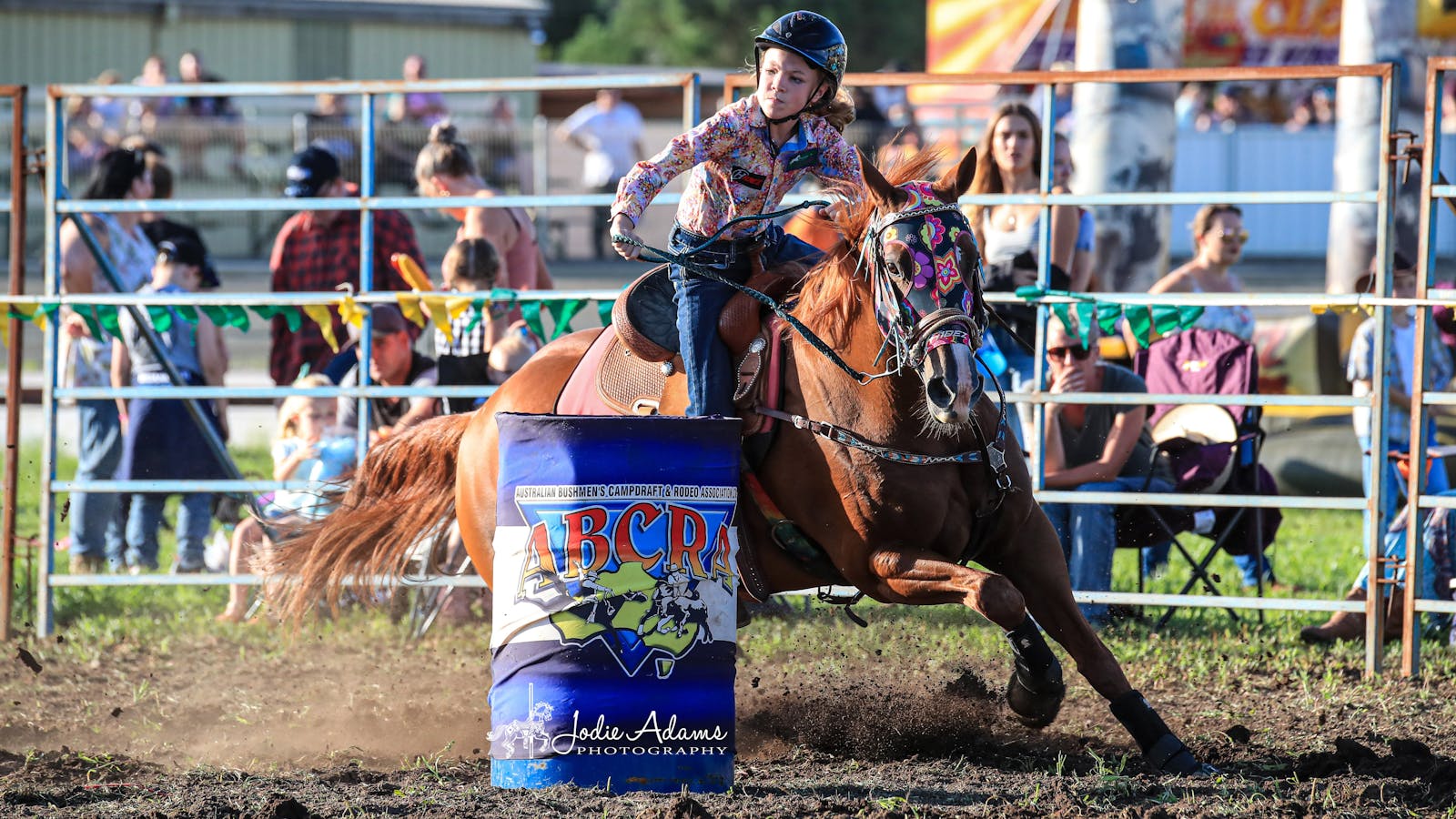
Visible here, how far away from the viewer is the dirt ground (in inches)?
170

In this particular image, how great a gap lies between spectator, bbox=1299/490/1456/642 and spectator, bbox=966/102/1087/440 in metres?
1.61

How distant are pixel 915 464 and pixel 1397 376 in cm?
391

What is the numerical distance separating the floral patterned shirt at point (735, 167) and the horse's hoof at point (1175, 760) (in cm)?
193

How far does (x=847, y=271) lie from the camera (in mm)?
4883

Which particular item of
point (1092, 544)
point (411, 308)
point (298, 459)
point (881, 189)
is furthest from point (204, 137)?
point (881, 189)

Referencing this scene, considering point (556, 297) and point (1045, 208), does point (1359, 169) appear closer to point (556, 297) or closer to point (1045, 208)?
point (1045, 208)

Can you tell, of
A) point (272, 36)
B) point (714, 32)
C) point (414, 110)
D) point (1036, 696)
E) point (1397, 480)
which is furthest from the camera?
point (714, 32)

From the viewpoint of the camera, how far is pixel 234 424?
14602 millimetres

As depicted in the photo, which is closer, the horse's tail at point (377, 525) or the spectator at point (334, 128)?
the horse's tail at point (377, 525)

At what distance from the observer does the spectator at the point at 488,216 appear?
26.5 feet

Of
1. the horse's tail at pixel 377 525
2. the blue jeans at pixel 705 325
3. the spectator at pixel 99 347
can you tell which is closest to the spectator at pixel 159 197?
the spectator at pixel 99 347

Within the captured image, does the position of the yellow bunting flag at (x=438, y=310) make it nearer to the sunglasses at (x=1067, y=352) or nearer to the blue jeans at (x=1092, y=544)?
the sunglasses at (x=1067, y=352)

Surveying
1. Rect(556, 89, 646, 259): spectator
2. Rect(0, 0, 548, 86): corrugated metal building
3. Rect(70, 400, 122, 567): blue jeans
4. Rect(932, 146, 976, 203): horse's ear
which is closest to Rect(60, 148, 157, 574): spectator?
Rect(70, 400, 122, 567): blue jeans

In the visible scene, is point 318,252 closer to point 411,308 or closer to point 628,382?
point 411,308
